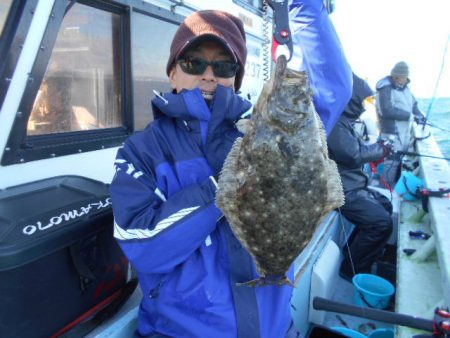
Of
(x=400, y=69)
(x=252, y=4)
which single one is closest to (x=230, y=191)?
(x=252, y=4)

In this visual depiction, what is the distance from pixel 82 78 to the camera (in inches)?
103

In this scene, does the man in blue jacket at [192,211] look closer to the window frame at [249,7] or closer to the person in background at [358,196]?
the person in background at [358,196]

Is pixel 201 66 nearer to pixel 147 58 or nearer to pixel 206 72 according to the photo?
pixel 206 72

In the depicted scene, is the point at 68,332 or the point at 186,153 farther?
the point at 68,332

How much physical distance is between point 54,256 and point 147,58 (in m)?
2.09

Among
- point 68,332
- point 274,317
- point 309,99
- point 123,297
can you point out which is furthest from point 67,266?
point 309,99

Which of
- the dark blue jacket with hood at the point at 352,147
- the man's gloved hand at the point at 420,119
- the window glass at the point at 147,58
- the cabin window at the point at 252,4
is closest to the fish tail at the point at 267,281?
the window glass at the point at 147,58

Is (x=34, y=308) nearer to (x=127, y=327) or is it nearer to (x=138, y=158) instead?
(x=127, y=327)

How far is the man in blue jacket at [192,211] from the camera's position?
1483 millimetres

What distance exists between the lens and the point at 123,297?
7.07ft

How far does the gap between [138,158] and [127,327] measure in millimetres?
922

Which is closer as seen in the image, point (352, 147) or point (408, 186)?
point (352, 147)

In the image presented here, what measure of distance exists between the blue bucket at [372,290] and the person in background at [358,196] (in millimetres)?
276

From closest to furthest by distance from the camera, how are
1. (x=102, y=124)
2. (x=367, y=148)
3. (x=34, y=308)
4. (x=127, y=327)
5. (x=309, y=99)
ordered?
(x=309, y=99) → (x=34, y=308) → (x=127, y=327) → (x=102, y=124) → (x=367, y=148)
